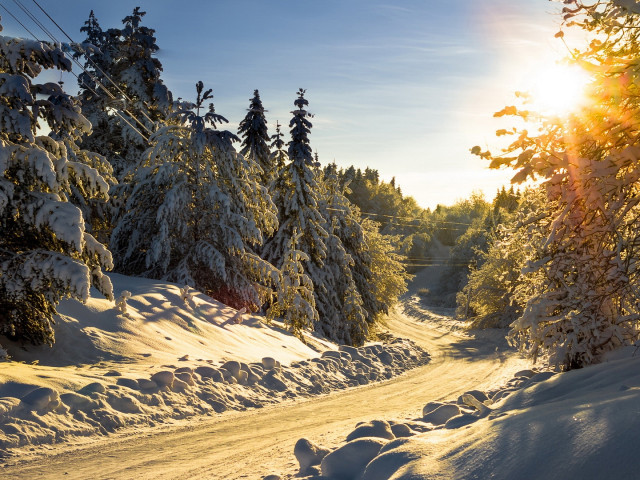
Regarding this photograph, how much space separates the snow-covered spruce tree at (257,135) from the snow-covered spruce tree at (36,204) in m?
22.4

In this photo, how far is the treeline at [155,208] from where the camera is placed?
29.2ft

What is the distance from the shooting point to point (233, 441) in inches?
297

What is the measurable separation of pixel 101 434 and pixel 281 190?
2074 cm

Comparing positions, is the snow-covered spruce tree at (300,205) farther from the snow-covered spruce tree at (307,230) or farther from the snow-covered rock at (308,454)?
the snow-covered rock at (308,454)

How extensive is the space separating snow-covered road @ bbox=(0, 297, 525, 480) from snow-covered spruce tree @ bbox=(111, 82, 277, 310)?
331 inches

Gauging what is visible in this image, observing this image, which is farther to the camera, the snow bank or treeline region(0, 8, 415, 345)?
treeline region(0, 8, 415, 345)

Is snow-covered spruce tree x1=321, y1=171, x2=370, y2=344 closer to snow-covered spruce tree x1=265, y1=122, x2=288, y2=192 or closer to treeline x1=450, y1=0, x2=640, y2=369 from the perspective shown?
snow-covered spruce tree x1=265, y1=122, x2=288, y2=192

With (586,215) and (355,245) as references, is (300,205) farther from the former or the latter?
(586,215)

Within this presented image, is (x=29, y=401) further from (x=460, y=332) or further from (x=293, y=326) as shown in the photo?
(x=460, y=332)

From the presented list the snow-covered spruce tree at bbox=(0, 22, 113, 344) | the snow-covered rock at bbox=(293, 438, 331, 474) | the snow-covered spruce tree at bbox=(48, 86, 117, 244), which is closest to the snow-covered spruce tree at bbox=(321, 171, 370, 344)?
the snow-covered spruce tree at bbox=(48, 86, 117, 244)

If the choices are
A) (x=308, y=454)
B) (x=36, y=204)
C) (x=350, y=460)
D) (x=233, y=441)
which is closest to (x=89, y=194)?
(x=36, y=204)

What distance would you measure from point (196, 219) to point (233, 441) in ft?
48.1

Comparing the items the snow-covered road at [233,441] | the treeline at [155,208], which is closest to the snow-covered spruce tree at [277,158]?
the treeline at [155,208]

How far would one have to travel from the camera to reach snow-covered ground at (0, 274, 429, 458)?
7434 millimetres
